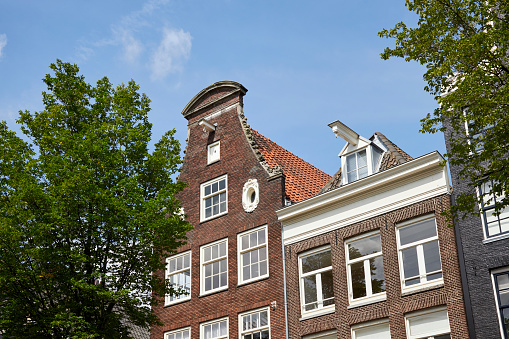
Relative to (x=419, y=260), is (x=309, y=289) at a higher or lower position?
lower

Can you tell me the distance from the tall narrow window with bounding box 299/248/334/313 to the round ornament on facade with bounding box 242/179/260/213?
3190 millimetres

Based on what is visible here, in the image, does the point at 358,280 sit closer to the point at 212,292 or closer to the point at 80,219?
the point at 212,292

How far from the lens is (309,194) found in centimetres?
2756

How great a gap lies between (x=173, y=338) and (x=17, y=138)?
10.6 m

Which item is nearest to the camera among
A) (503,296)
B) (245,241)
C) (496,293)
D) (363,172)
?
(503,296)

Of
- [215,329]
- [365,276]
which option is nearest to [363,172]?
[365,276]

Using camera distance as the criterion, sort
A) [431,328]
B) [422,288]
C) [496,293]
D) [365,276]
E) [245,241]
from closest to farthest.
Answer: [496,293]
[431,328]
[422,288]
[365,276]
[245,241]

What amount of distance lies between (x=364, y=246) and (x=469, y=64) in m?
9.17

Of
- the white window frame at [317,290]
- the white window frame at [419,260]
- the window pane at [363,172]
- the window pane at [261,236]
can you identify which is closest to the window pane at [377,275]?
the white window frame at [419,260]

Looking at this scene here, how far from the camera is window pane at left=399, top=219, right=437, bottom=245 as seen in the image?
2122 centimetres

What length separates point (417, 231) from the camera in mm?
21594

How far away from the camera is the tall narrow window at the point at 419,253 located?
20.7m

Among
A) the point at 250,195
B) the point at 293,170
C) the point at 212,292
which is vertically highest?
the point at 293,170

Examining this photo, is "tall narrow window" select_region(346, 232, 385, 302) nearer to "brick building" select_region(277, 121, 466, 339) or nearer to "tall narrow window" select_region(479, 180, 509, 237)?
"brick building" select_region(277, 121, 466, 339)
